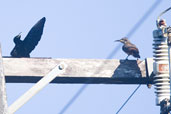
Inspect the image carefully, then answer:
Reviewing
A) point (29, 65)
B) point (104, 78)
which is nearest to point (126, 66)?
point (104, 78)

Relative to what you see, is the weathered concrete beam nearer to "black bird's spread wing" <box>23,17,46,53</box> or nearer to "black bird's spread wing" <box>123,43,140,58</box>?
"black bird's spread wing" <box>23,17,46,53</box>

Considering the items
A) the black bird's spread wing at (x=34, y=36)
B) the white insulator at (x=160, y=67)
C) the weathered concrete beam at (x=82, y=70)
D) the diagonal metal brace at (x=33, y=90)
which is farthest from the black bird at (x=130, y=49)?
the diagonal metal brace at (x=33, y=90)

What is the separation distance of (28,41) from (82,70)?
1219mm

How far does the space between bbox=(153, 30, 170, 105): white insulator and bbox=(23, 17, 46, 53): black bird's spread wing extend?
150cm

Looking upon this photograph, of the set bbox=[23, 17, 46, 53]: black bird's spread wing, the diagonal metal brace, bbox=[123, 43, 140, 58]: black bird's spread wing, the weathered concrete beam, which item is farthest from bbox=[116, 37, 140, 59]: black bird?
the diagonal metal brace

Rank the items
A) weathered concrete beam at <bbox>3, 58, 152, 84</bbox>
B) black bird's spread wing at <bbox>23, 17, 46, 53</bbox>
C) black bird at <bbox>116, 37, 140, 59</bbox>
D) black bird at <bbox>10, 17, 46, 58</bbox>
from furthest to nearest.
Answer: black bird at <bbox>116, 37, 140, 59</bbox>
black bird's spread wing at <bbox>23, 17, 46, 53</bbox>
black bird at <bbox>10, 17, 46, 58</bbox>
weathered concrete beam at <bbox>3, 58, 152, 84</bbox>

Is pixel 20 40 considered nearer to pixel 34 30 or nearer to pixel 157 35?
pixel 34 30

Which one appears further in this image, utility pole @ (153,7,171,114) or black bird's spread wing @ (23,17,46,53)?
black bird's spread wing @ (23,17,46,53)

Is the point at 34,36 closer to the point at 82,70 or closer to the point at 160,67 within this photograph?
the point at 82,70

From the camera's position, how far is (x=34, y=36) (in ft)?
17.5

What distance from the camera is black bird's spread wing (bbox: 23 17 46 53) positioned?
5.13 meters

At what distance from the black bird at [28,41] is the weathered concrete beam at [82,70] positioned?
1.70 ft

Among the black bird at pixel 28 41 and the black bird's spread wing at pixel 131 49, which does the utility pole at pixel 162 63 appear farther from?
the black bird's spread wing at pixel 131 49

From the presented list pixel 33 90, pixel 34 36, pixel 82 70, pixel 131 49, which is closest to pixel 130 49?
pixel 131 49
